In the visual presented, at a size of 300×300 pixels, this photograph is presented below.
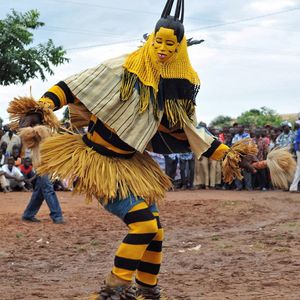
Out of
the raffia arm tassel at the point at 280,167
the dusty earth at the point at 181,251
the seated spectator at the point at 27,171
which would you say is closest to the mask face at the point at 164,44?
the raffia arm tassel at the point at 280,167

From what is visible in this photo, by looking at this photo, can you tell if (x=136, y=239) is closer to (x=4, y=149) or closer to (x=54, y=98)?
(x=54, y=98)

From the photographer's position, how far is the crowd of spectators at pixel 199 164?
53.3ft

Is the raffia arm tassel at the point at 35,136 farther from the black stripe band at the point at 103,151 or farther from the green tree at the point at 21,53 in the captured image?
the green tree at the point at 21,53

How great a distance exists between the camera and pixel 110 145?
530 centimetres

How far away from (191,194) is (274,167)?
1154 centimetres

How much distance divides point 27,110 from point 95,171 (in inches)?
26.0

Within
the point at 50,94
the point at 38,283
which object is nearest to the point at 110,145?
the point at 50,94

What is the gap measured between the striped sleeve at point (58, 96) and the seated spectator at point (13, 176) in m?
10.9

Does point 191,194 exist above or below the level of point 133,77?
below

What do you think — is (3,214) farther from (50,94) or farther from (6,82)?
(50,94)

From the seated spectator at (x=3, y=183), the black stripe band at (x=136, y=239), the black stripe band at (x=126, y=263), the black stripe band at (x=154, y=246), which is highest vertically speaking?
the seated spectator at (x=3, y=183)

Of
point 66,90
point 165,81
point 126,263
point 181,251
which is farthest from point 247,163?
point 181,251

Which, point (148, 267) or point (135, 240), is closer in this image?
point (135, 240)

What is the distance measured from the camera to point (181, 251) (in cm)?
855
